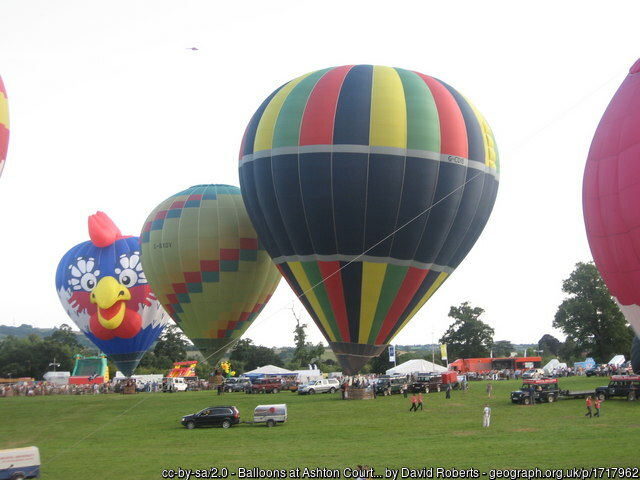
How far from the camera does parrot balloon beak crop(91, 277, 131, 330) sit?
4538 cm

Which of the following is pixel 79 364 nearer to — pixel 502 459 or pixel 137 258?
pixel 137 258

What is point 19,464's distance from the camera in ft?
53.8

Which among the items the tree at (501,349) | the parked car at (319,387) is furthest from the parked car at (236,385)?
the tree at (501,349)

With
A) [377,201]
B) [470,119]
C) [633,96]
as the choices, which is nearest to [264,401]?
[377,201]

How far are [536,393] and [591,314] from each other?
92.4 feet

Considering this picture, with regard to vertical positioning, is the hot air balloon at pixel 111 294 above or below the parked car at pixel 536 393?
above

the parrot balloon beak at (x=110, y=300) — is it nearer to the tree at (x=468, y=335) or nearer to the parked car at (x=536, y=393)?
the parked car at (x=536, y=393)

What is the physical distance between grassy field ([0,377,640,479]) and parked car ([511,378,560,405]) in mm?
424

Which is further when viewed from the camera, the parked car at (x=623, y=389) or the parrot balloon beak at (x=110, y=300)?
the parrot balloon beak at (x=110, y=300)

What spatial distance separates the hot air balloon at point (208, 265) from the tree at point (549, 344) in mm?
119439

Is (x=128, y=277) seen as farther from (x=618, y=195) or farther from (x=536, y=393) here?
(x=618, y=195)

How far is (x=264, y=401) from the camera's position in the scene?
34.4 metres

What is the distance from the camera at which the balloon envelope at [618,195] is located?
14383 millimetres

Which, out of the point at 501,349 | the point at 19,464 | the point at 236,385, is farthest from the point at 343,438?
the point at 501,349
